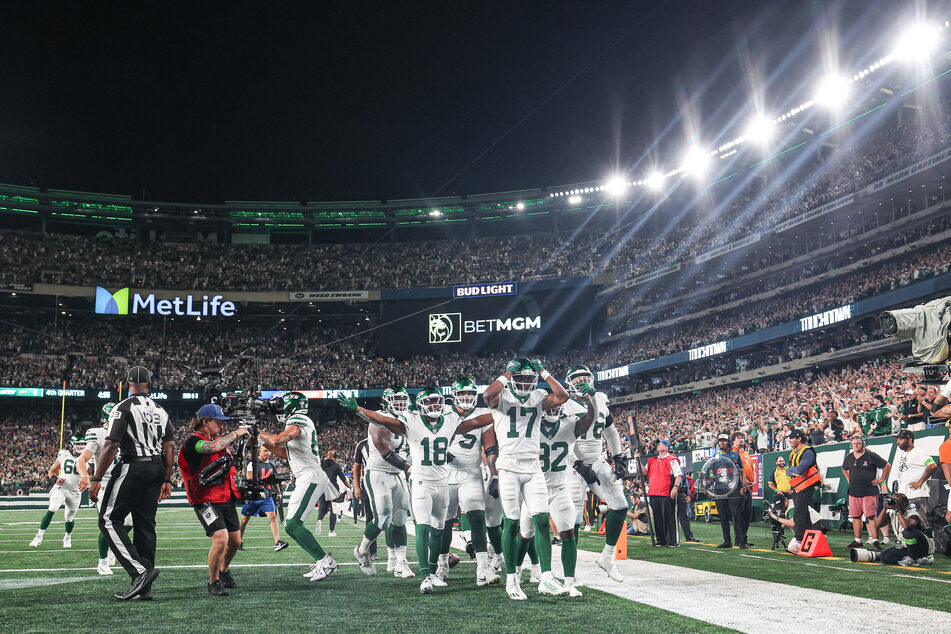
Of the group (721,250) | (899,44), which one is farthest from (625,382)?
(899,44)

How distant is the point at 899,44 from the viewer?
34.1 meters

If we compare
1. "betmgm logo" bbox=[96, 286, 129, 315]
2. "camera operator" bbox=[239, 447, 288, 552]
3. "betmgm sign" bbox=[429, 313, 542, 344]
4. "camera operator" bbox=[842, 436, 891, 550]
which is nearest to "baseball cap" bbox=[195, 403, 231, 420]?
"camera operator" bbox=[239, 447, 288, 552]

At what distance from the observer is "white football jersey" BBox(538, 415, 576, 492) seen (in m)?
8.77

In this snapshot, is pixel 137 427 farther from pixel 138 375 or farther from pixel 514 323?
pixel 514 323

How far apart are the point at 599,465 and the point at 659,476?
4976 mm

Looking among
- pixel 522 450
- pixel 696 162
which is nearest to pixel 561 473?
pixel 522 450

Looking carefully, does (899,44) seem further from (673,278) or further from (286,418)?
(286,418)

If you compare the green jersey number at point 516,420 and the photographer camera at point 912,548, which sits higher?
the green jersey number at point 516,420

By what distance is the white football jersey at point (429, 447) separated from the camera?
29.5 ft

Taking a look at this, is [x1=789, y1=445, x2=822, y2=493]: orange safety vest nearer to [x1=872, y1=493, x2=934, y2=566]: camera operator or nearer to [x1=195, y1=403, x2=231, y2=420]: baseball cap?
[x1=872, y1=493, x2=934, y2=566]: camera operator

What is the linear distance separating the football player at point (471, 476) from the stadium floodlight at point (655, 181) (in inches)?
1717

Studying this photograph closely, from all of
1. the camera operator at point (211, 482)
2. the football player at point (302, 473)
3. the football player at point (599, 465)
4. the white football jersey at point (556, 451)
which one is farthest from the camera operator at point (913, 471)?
the camera operator at point (211, 482)

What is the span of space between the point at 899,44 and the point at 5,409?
176 ft

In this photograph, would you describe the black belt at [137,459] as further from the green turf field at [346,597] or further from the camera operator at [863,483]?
the camera operator at [863,483]
